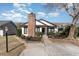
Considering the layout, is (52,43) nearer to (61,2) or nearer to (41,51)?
(41,51)

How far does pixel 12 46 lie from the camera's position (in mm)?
8680

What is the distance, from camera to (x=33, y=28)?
28.6ft

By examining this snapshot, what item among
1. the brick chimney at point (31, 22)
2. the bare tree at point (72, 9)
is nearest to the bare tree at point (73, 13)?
the bare tree at point (72, 9)

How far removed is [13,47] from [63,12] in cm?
115

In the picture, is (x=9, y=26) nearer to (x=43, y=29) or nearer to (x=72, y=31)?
(x=43, y=29)

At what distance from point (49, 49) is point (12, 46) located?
27.6 inches

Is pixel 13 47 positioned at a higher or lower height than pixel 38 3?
lower

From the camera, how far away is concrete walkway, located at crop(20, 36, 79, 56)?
8.62m

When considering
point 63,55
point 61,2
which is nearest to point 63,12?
point 61,2

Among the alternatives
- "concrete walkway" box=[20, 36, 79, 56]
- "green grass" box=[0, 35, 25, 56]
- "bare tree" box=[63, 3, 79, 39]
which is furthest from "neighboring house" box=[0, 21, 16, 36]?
"bare tree" box=[63, 3, 79, 39]

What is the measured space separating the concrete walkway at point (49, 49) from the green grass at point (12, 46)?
10 centimetres

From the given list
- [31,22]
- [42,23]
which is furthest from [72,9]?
[31,22]

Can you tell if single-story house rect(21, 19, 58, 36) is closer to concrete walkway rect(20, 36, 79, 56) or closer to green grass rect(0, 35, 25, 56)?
concrete walkway rect(20, 36, 79, 56)

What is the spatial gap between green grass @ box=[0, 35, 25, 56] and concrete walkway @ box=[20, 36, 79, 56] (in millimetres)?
102
